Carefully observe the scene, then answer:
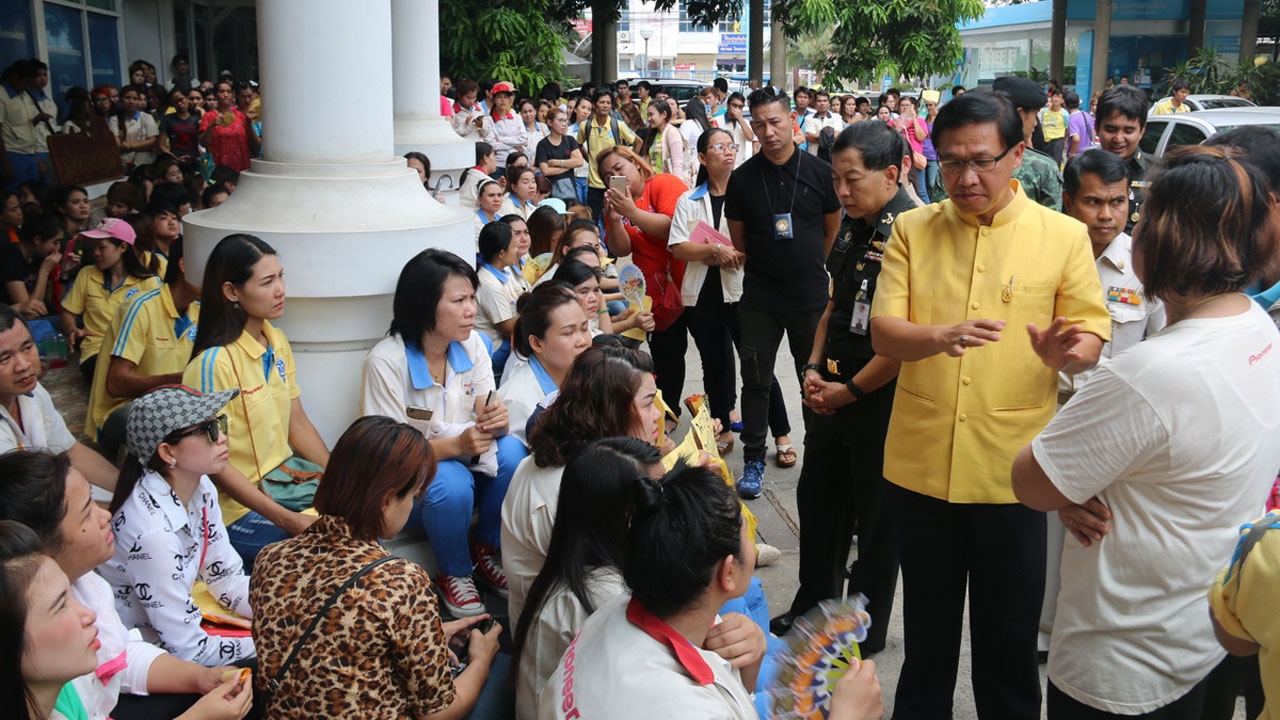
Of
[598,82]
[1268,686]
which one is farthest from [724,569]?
[598,82]

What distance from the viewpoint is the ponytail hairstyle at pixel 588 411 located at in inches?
124

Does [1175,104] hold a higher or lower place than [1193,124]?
higher

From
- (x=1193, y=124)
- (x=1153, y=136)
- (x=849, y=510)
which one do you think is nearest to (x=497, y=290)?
(x=849, y=510)

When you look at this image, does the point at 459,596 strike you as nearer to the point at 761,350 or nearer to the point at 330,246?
the point at 330,246

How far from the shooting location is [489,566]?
4.21m

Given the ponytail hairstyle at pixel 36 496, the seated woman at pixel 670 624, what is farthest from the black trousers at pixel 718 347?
the ponytail hairstyle at pixel 36 496

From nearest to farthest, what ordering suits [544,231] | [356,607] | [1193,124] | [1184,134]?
[356,607]
[544,231]
[1193,124]
[1184,134]

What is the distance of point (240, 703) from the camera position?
2578 millimetres

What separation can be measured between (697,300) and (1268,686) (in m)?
4.23

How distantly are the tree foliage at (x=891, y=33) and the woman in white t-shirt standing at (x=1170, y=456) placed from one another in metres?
21.9

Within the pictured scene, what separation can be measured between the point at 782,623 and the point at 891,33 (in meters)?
22.3

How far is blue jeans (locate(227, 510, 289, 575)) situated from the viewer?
143 inches

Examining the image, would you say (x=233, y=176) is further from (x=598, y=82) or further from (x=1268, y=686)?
(x=598, y=82)

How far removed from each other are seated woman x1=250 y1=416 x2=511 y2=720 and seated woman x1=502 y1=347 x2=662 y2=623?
0.44 metres
